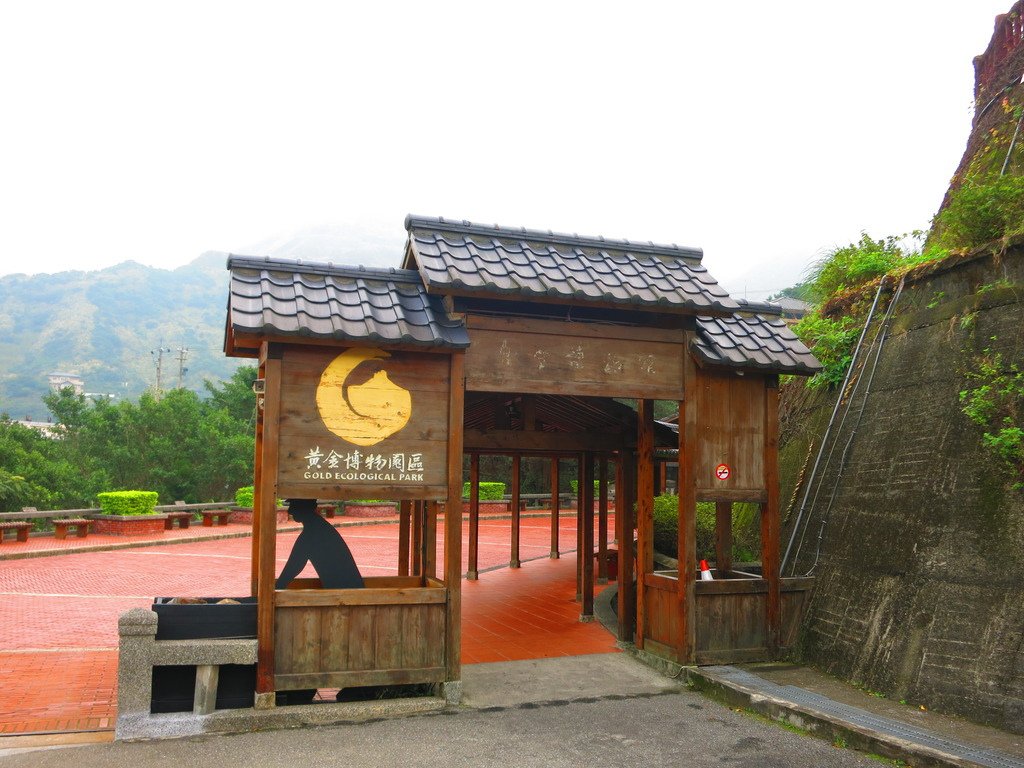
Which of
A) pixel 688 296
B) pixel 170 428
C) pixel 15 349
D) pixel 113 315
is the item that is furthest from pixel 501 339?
pixel 113 315

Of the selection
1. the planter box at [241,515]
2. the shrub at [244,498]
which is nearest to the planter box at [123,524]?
the planter box at [241,515]

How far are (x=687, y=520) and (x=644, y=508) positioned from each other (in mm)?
558

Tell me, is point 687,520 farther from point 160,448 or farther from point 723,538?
point 160,448

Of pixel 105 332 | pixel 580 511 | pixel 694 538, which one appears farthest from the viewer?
pixel 105 332

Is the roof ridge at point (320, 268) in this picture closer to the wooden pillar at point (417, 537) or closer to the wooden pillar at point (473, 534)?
the wooden pillar at point (417, 537)

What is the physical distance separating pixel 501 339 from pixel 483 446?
2.35m

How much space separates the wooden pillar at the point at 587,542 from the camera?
10320mm

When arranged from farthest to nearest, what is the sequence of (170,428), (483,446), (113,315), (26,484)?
(113,315)
(170,428)
(26,484)
(483,446)

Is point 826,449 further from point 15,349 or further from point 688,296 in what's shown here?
point 15,349

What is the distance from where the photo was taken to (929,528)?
7340 millimetres

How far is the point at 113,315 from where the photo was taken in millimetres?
96875

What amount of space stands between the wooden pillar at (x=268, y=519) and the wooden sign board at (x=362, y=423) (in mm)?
74

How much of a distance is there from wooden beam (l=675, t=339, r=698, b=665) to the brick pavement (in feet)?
4.53

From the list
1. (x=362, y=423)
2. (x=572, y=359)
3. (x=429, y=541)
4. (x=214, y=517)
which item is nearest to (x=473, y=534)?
(x=429, y=541)
